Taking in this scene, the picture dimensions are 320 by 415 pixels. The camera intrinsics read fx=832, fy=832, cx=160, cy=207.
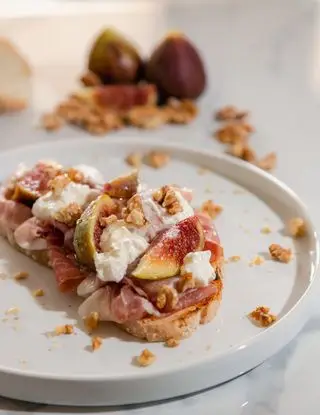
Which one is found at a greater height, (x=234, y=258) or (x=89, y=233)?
(x=89, y=233)

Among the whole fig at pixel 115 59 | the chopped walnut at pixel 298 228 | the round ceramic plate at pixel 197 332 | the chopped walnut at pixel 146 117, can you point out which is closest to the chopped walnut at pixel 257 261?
the round ceramic plate at pixel 197 332

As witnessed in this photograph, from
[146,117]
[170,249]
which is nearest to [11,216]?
[170,249]

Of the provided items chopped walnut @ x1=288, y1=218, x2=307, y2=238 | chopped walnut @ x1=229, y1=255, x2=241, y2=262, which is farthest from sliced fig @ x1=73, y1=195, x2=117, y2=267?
chopped walnut @ x1=288, y1=218, x2=307, y2=238

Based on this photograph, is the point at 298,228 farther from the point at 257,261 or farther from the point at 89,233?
the point at 89,233

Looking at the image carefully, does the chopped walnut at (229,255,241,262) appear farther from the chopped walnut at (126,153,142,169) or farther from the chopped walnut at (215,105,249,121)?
the chopped walnut at (215,105,249,121)

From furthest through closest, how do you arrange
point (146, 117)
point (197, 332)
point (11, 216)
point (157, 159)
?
point (146, 117) < point (157, 159) < point (11, 216) < point (197, 332)

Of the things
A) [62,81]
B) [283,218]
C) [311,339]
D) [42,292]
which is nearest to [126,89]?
[62,81]
